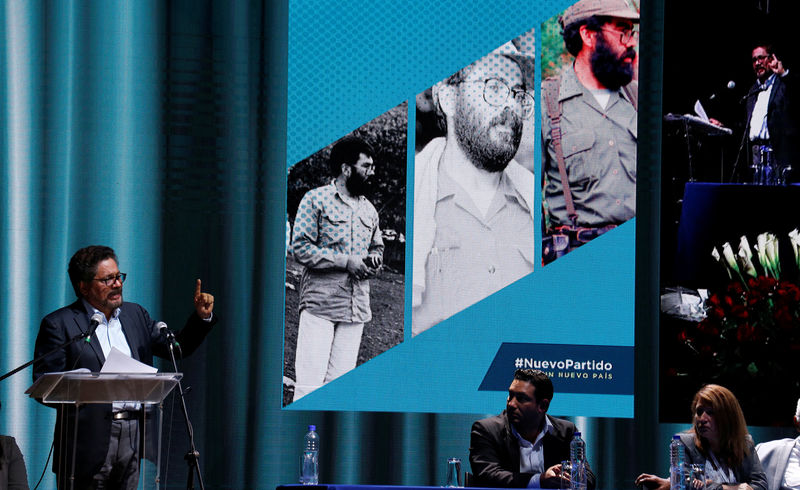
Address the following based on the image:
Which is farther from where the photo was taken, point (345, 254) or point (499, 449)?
point (345, 254)

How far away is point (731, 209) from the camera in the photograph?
200 inches

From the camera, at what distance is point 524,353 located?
4879 mm

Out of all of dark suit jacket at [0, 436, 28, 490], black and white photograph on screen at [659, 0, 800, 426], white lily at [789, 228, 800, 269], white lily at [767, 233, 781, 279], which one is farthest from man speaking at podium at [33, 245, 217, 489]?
white lily at [789, 228, 800, 269]

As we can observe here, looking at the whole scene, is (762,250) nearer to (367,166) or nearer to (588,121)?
(588,121)

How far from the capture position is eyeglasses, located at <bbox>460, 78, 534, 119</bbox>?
4941 millimetres

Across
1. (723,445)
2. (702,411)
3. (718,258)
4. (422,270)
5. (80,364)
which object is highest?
(718,258)

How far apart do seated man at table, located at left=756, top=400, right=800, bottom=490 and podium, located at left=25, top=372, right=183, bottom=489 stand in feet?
8.65

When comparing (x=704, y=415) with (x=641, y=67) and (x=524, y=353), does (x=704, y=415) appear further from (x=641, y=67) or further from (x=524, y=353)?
(x=641, y=67)

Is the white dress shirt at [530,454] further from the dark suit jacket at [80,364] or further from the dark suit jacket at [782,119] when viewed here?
the dark suit jacket at [782,119]

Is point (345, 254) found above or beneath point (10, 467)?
above

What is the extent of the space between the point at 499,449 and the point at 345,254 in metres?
1.51

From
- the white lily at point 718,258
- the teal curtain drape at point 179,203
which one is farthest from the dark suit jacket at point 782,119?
the teal curtain drape at point 179,203

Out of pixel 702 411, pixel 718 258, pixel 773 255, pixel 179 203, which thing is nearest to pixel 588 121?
pixel 718 258

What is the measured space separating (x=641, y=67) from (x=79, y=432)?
3450mm
